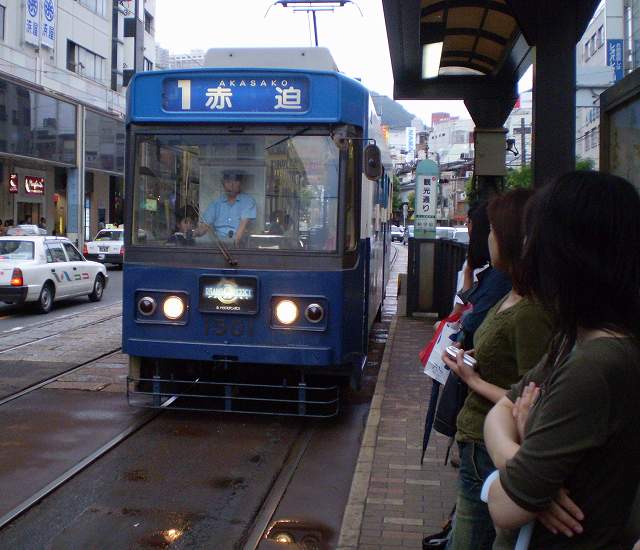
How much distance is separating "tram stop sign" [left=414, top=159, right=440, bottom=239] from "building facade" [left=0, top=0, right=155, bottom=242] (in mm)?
20755

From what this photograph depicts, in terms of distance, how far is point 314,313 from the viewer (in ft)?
24.4

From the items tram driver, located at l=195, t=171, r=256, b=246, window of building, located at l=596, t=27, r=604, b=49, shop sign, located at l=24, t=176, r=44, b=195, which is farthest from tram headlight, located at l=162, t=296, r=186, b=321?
shop sign, located at l=24, t=176, r=44, b=195

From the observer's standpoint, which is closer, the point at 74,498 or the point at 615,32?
the point at 74,498

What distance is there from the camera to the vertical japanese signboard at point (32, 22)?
116 ft

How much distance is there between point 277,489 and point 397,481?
88 centimetres

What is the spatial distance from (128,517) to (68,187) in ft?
117

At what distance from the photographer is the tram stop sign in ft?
50.8

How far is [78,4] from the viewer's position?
4112 centimetres

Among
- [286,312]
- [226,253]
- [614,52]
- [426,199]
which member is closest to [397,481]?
[286,312]

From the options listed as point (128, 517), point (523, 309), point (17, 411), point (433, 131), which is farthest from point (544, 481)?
point (433, 131)

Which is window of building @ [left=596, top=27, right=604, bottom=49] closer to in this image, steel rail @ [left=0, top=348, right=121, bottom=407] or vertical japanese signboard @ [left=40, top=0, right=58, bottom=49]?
steel rail @ [left=0, top=348, right=121, bottom=407]

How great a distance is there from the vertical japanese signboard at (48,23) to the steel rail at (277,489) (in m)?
33.8

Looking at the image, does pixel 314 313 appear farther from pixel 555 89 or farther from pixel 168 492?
pixel 555 89

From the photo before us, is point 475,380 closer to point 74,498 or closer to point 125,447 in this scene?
point 74,498
